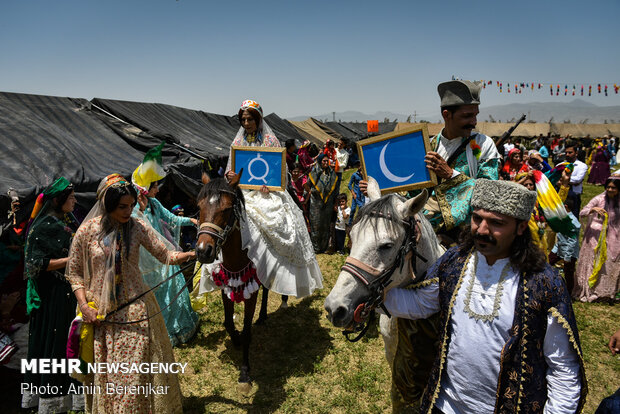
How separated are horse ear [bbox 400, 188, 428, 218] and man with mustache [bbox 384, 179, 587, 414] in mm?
337

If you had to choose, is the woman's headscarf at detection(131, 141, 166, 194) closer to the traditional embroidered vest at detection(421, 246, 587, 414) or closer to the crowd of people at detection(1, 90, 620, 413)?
the crowd of people at detection(1, 90, 620, 413)

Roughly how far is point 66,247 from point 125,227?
85 cm

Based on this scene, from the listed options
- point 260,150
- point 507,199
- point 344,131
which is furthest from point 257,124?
point 344,131

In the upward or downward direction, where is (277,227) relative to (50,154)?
downward

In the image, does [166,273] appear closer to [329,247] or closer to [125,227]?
[125,227]

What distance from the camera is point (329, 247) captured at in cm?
934

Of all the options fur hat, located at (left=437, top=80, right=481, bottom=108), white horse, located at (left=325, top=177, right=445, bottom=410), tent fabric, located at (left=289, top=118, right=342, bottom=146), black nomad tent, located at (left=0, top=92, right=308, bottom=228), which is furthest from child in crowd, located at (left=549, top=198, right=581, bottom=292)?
tent fabric, located at (left=289, top=118, right=342, bottom=146)

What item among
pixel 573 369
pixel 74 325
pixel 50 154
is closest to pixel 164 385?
pixel 74 325

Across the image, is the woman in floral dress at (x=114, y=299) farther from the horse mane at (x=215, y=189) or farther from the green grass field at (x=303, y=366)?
the green grass field at (x=303, y=366)

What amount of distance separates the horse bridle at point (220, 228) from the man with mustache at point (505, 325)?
2.25 m

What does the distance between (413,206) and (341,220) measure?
262 inches

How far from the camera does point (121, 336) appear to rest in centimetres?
289

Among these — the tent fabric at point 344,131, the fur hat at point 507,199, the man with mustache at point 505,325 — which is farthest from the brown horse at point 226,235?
the tent fabric at point 344,131

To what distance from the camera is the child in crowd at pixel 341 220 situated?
8680 mm
